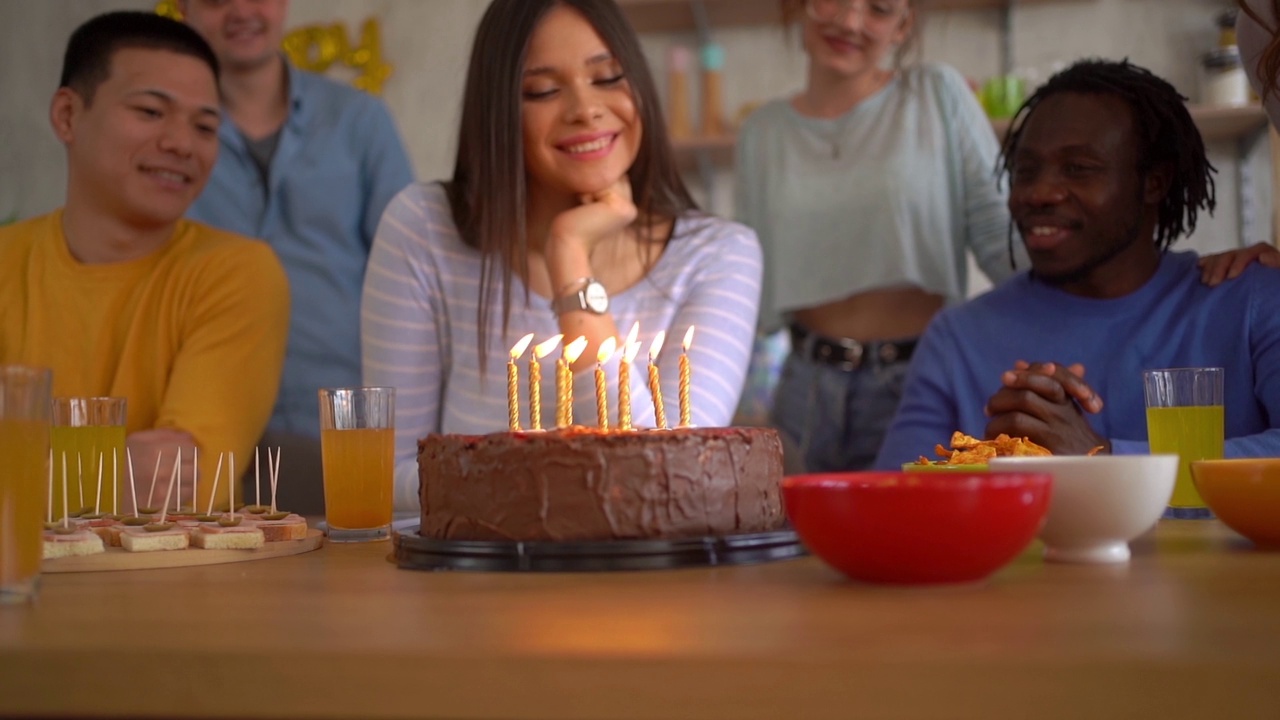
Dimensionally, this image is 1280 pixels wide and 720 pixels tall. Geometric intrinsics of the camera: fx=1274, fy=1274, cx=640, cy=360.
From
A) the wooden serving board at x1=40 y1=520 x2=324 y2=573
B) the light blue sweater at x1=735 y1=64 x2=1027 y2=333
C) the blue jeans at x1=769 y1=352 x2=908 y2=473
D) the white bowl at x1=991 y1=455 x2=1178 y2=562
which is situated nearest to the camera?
the white bowl at x1=991 y1=455 x2=1178 y2=562

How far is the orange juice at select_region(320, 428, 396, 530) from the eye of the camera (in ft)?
4.17

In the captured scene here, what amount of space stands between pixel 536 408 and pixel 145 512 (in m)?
0.47

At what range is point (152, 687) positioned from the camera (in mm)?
663

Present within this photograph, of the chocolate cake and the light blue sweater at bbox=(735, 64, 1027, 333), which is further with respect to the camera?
the light blue sweater at bbox=(735, 64, 1027, 333)

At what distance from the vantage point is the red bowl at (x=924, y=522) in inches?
30.8

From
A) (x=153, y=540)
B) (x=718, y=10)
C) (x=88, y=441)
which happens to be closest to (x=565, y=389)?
(x=153, y=540)

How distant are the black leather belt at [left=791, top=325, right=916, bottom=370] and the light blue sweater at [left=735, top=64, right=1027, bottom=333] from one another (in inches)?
4.4

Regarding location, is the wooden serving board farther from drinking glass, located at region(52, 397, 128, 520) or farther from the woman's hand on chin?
the woman's hand on chin

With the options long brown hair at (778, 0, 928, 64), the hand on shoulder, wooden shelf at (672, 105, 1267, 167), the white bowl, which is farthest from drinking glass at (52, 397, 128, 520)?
wooden shelf at (672, 105, 1267, 167)

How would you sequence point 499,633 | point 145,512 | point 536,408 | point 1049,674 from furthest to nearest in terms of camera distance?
point 145,512 < point 536,408 < point 499,633 < point 1049,674

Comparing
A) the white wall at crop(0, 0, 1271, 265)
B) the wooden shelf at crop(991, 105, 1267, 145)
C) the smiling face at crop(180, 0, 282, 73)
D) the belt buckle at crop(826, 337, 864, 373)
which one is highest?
the white wall at crop(0, 0, 1271, 265)

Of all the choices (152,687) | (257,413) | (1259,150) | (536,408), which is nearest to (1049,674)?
(152,687)

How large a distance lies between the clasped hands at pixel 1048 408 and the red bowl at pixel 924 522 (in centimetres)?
92

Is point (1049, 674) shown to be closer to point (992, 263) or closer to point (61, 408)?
point (61, 408)
